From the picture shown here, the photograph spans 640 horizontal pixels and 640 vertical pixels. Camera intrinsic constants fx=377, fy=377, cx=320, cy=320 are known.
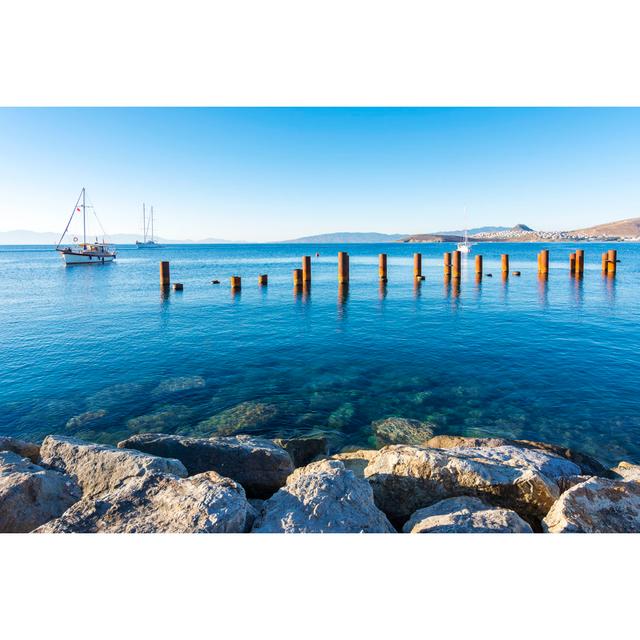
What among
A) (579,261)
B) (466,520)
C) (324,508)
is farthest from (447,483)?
(579,261)

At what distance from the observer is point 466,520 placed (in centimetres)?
393

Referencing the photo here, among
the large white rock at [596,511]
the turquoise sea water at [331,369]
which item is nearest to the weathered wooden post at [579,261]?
the turquoise sea water at [331,369]

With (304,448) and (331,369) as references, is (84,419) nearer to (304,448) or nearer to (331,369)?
(304,448)

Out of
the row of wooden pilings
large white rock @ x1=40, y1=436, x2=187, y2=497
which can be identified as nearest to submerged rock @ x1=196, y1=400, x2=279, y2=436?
large white rock @ x1=40, y1=436, x2=187, y2=497

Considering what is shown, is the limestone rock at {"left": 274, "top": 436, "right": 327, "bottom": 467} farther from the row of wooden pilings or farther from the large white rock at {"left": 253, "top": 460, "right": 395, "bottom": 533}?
the row of wooden pilings

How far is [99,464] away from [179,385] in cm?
592

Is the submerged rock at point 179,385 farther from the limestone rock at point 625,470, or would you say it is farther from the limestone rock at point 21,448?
the limestone rock at point 625,470

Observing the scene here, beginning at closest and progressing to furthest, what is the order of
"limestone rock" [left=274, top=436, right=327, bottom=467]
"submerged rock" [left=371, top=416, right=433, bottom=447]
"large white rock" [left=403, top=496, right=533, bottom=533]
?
"large white rock" [left=403, top=496, right=533, bottom=533]
"limestone rock" [left=274, top=436, right=327, bottom=467]
"submerged rock" [left=371, top=416, right=433, bottom=447]

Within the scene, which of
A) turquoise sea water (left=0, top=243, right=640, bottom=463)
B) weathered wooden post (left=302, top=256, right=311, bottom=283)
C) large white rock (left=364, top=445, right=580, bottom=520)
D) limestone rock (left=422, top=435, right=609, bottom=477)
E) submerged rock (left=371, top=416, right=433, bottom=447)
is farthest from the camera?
weathered wooden post (left=302, top=256, right=311, bottom=283)

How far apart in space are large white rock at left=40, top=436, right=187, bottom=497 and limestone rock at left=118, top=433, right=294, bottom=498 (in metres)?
0.69

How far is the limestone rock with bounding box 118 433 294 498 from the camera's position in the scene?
17.5 feet

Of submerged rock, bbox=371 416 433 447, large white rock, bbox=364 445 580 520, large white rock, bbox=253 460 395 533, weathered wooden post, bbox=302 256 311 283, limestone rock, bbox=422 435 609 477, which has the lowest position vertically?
submerged rock, bbox=371 416 433 447

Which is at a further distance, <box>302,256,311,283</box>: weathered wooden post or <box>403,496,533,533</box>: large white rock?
<box>302,256,311,283</box>: weathered wooden post

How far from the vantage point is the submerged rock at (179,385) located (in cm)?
1034
